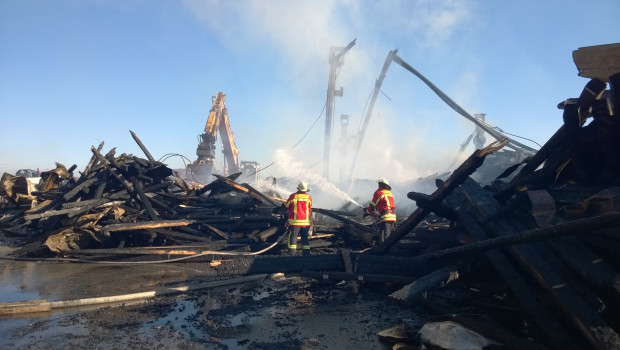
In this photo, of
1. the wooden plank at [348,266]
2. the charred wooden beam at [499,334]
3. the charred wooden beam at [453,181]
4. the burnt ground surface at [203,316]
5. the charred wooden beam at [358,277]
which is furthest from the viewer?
the wooden plank at [348,266]

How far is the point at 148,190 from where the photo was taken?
35.1 feet

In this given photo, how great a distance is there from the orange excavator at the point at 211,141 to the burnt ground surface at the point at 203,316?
1047 cm

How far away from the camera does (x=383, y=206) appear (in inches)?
339

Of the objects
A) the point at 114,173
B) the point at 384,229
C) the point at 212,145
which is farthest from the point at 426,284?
the point at 212,145

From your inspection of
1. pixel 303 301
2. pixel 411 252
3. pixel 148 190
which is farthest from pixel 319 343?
pixel 148 190

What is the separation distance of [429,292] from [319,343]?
1.74 meters

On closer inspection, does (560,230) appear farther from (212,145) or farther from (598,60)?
(212,145)

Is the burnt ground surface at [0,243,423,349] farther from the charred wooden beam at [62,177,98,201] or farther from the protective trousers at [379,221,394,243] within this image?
the charred wooden beam at [62,177,98,201]

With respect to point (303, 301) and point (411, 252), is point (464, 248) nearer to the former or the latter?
point (303, 301)

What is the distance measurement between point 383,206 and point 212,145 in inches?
491

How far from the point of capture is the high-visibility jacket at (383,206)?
8.49m

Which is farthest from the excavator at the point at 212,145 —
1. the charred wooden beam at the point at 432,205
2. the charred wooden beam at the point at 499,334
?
the charred wooden beam at the point at 499,334

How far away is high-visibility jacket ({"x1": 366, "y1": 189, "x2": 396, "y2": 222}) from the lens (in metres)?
8.49

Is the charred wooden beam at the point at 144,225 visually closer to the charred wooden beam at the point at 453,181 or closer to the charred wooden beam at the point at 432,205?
the charred wooden beam at the point at 453,181
